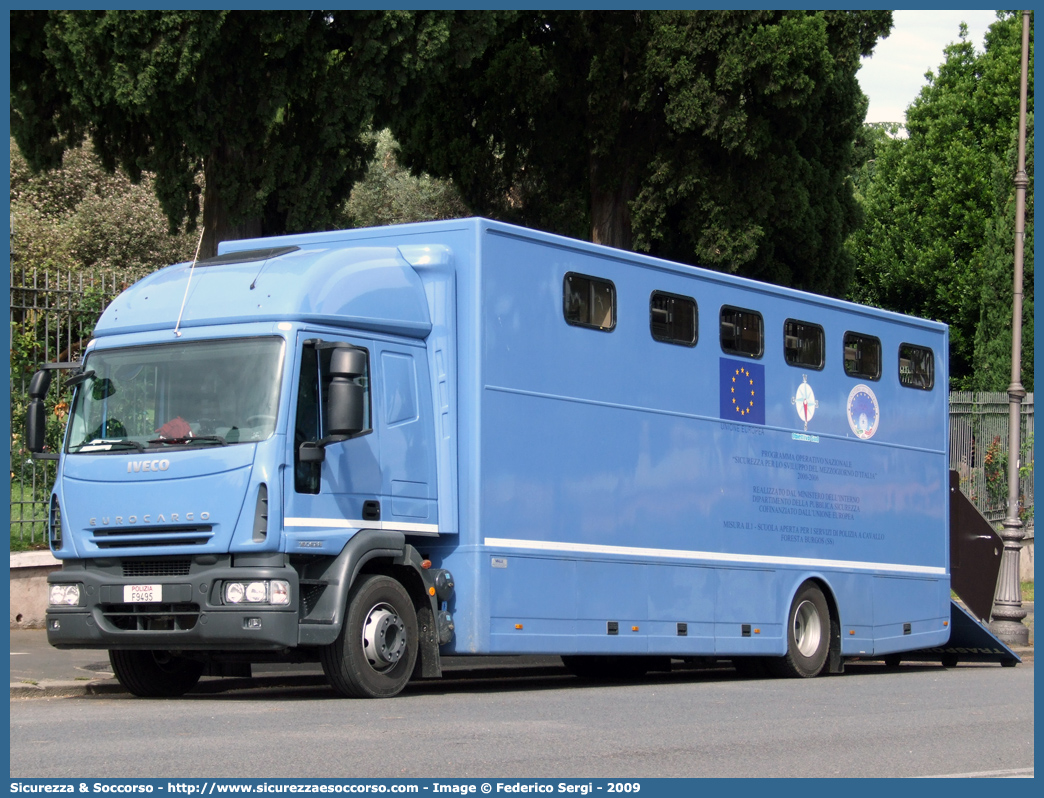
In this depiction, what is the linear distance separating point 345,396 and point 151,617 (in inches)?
83.1

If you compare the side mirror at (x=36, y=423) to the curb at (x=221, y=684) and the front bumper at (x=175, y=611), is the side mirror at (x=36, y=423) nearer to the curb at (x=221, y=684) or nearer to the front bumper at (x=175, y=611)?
the front bumper at (x=175, y=611)

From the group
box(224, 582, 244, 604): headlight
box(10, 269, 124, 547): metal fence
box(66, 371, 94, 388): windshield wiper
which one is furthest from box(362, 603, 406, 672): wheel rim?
box(10, 269, 124, 547): metal fence

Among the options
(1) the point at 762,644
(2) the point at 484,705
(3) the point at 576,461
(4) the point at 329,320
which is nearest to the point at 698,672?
(1) the point at 762,644

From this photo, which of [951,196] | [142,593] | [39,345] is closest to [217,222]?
[39,345]

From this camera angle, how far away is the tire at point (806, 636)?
50.4 ft

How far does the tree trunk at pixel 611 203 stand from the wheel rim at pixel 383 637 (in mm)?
13582

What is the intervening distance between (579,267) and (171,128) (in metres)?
6.58

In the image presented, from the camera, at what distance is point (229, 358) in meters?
11.0

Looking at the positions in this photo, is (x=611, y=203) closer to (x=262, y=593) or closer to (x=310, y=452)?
(x=310, y=452)

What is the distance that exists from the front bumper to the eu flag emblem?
5426 mm

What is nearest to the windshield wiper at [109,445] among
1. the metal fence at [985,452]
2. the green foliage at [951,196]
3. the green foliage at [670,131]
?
the green foliage at [670,131]

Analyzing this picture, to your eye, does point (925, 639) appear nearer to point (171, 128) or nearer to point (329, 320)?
point (329, 320)

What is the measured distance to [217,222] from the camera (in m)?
18.1

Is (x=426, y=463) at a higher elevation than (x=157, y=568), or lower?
higher
